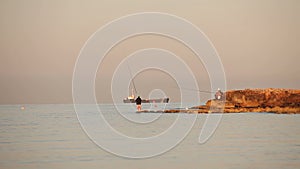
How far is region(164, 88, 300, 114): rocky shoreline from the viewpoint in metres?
93.2

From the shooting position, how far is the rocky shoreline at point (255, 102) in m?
93.2

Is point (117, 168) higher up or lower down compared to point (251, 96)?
lower down

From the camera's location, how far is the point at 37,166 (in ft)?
79.6

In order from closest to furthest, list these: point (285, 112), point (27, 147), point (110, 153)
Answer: point (110, 153) < point (27, 147) < point (285, 112)

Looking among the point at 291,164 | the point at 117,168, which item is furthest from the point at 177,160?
the point at 291,164

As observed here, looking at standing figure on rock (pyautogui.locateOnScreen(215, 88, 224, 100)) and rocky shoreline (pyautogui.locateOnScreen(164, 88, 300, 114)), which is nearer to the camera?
rocky shoreline (pyautogui.locateOnScreen(164, 88, 300, 114))

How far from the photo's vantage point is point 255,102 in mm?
100500

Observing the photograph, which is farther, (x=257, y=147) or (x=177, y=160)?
(x=257, y=147)

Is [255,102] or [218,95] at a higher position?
[218,95]

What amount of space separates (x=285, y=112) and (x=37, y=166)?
68.1 m

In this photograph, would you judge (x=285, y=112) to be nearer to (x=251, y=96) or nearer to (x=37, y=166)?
(x=251, y=96)

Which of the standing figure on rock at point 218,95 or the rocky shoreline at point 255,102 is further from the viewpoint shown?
the standing figure on rock at point 218,95

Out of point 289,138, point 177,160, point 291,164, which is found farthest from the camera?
point 289,138

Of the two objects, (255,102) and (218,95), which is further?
(218,95)
